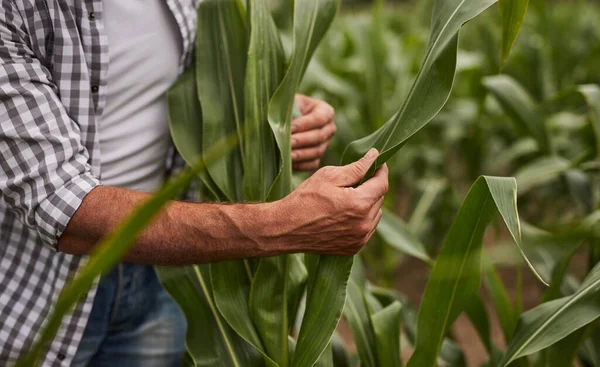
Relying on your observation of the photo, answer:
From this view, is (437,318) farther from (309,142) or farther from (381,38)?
(381,38)

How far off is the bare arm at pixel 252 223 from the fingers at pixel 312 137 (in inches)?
7.9

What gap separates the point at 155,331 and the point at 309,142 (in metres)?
0.36

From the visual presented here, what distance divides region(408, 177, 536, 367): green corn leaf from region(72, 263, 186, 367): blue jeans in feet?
1.21

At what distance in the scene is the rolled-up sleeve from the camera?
76 centimetres

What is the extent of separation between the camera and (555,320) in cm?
88

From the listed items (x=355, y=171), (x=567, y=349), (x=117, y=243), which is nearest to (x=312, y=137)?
(x=355, y=171)

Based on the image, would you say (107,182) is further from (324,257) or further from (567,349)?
(567,349)

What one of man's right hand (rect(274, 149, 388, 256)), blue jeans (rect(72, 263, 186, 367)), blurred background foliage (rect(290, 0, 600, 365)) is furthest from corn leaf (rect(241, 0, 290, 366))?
A: blurred background foliage (rect(290, 0, 600, 365))

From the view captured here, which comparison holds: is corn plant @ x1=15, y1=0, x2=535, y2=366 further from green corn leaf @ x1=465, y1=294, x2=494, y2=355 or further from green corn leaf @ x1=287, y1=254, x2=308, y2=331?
green corn leaf @ x1=465, y1=294, x2=494, y2=355

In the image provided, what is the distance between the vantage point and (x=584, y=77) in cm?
237

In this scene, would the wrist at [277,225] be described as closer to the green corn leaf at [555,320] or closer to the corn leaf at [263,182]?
the corn leaf at [263,182]

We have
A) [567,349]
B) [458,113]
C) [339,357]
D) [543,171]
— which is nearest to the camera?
[567,349]

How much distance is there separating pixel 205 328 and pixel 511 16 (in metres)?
0.53

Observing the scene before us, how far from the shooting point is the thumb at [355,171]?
2.46 ft
